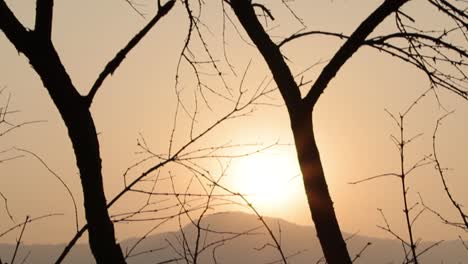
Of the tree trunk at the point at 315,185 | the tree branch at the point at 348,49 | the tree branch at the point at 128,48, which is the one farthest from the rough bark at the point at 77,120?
the tree branch at the point at 348,49

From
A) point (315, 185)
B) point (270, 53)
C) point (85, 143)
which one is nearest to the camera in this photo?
point (85, 143)

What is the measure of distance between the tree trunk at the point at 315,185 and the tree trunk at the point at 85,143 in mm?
1523

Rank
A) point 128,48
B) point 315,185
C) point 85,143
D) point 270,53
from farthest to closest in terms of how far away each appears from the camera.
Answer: point 270,53 → point 315,185 → point 128,48 → point 85,143

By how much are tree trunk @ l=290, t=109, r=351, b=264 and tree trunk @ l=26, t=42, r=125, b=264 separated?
1523mm

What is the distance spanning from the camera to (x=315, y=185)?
3.23 m

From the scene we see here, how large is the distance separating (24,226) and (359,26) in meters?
2.17

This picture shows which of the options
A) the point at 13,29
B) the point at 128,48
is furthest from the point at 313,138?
the point at 13,29

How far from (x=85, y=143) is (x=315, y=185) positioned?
1.63 metres

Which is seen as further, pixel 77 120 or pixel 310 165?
pixel 310 165

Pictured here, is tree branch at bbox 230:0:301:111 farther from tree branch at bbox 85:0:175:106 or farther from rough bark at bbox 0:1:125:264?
rough bark at bbox 0:1:125:264

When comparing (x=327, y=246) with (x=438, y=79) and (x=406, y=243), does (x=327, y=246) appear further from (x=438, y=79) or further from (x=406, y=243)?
(x=438, y=79)

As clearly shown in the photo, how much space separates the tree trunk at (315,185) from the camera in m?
3.12

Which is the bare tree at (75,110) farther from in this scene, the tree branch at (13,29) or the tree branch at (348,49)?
the tree branch at (348,49)

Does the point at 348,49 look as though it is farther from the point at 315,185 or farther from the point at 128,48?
the point at 128,48
